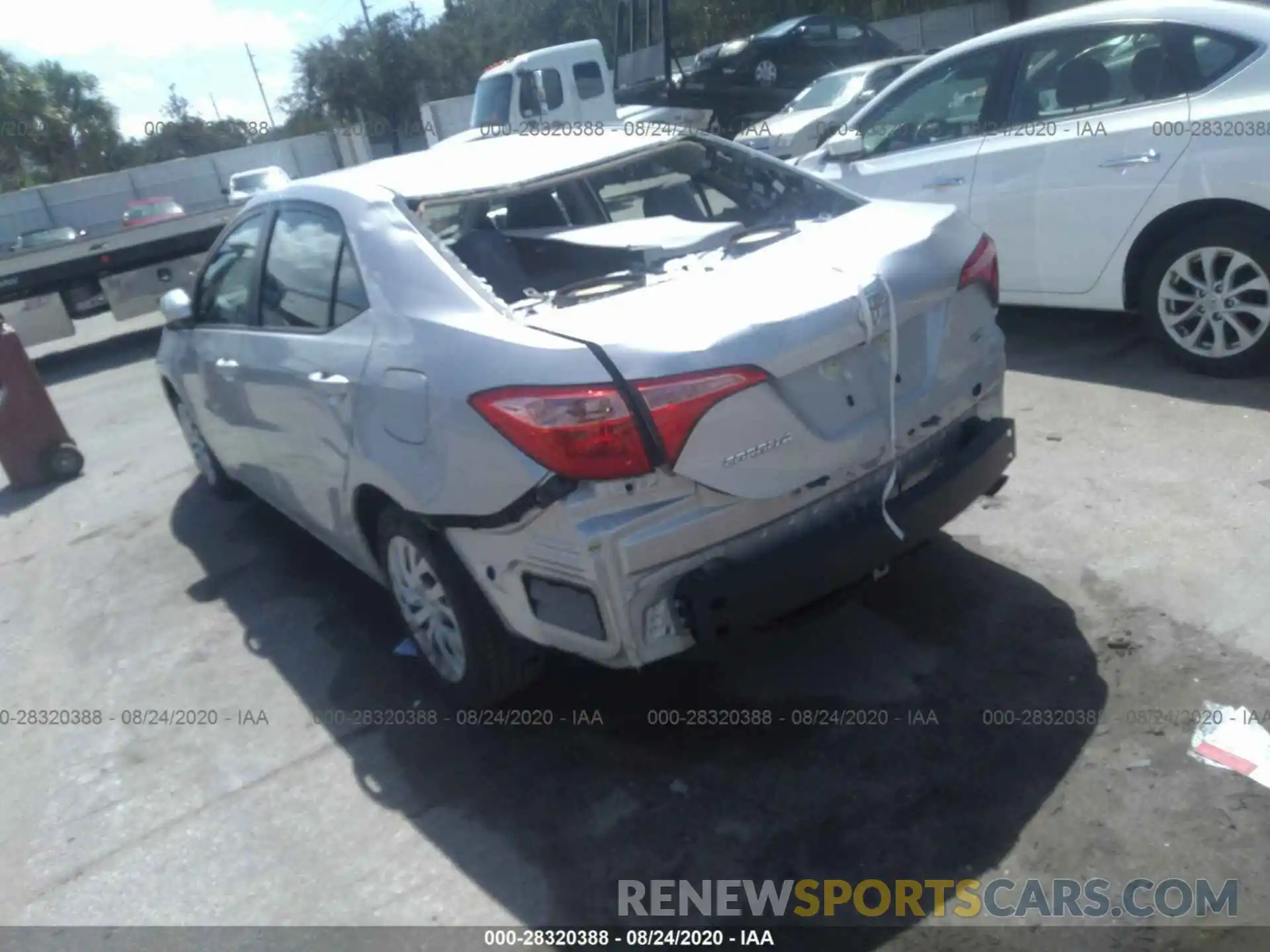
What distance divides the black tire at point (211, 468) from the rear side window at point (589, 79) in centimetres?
1174

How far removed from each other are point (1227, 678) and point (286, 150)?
134 ft

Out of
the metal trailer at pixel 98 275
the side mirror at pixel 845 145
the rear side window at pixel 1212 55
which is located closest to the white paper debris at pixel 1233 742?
the rear side window at pixel 1212 55

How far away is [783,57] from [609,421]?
1895 cm

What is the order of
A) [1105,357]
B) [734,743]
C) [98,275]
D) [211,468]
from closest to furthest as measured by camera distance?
[734,743] → [1105,357] → [211,468] → [98,275]

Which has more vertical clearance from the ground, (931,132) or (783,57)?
(931,132)

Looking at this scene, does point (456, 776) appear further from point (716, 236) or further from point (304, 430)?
point (716, 236)

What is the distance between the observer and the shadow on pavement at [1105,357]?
5043mm

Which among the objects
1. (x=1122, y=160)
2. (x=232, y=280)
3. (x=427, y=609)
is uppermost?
(x=232, y=280)

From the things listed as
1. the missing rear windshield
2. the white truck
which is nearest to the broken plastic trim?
the missing rear windshield

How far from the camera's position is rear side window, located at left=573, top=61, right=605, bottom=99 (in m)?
16.6

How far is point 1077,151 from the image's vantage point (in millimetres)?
5387

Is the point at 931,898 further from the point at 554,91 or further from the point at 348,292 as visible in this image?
the point at 554,91

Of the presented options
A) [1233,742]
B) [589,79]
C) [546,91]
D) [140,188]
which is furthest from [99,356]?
[140,188]

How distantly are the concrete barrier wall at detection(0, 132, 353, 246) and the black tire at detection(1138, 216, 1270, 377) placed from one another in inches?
→ 1405
